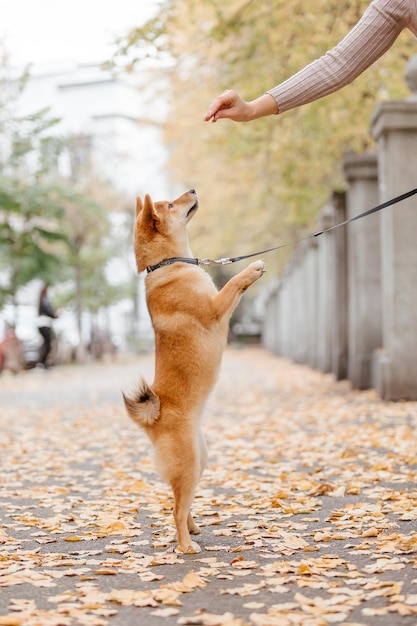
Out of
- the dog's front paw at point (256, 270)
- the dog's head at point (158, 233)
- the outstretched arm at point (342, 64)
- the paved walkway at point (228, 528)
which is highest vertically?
the outstretched arm at point (342, 64)

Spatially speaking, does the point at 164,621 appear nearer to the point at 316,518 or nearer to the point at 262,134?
the point at 316,518

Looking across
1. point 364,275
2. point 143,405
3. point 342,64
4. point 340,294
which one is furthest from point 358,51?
point 340,294

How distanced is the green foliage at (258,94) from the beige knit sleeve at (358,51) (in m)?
7.06

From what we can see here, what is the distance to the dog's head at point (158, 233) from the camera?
200 inches

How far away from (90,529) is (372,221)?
9.66 meters

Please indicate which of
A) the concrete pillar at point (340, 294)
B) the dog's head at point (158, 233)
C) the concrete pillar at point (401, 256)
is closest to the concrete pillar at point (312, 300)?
the concrete pillar at point (340, 294)

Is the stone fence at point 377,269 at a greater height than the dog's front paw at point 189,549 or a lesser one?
greater

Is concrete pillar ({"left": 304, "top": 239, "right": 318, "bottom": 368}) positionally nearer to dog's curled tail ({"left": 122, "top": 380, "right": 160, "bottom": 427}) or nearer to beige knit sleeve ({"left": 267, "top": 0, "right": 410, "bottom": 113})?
dog's curled tail ({"left": 122, "top": 380, "right": 160, "bottom": 427})

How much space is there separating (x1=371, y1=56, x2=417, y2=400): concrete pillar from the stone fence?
0.04 feet

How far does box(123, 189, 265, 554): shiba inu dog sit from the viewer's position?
468cm

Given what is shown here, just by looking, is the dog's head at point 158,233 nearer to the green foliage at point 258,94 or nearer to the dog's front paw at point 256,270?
the dog's front paw at point 256,270

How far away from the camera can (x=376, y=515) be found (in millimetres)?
5434

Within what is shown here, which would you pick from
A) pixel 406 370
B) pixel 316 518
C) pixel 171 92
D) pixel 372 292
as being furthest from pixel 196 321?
pixel 171 92

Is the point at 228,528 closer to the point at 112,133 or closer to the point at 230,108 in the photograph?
the point at 230,108
